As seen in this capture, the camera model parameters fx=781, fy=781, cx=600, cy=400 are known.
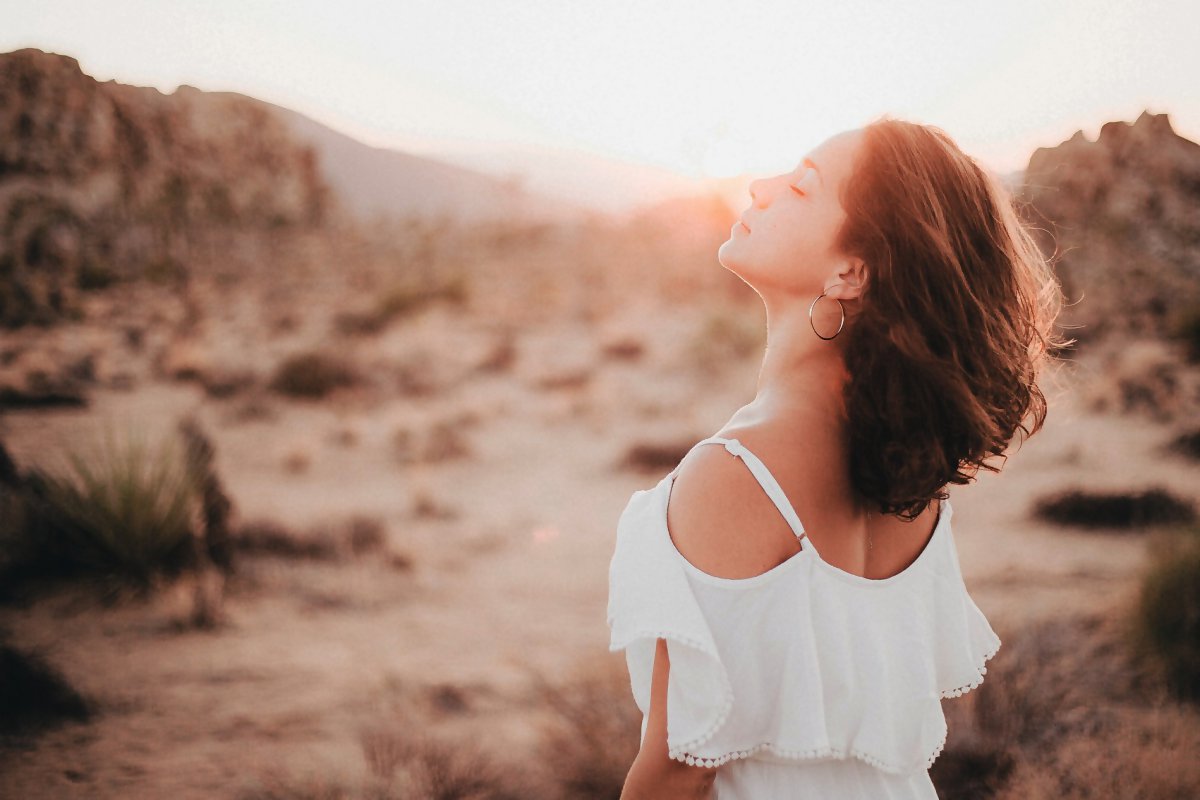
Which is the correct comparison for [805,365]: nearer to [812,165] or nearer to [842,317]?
[842,317]

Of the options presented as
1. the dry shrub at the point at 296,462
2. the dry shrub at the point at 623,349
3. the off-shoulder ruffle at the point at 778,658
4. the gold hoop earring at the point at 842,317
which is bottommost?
the dry shrub at the point at 296,462

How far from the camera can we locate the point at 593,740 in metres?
3.37

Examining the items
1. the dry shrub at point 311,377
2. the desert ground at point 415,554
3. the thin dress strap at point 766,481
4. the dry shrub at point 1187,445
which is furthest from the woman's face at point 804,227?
the dry shrub at point 311,377

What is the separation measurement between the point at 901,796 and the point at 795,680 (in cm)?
40

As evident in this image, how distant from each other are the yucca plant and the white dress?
5112 mm

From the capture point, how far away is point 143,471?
18.9 ft

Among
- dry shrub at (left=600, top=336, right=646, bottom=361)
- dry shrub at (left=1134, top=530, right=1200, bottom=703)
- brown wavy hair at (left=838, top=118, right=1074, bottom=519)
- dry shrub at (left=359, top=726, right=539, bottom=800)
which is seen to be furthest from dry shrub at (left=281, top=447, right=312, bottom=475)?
brown wavy hair at (left=838, top=118, right=1074, bottom=519)

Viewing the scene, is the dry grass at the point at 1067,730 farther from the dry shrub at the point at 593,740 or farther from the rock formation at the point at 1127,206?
the rock formation at the point at 1127,206

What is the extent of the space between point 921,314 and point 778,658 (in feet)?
2.15

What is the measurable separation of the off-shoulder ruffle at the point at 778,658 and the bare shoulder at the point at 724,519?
1.2 inches

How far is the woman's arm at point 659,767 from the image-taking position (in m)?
1.30

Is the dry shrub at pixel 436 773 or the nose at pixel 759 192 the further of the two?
the dry shrub at pixel 436 773

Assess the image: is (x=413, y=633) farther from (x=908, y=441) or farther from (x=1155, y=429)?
(x=1155, y=429)

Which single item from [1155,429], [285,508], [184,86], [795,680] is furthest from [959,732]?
[184,86]
